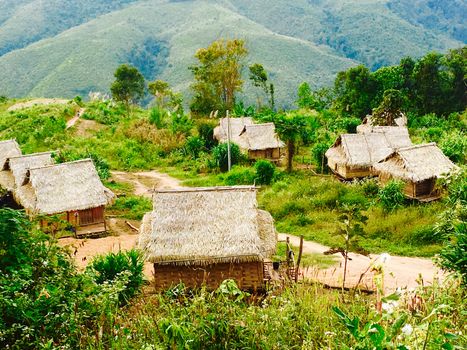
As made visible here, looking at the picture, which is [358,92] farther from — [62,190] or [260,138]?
[62,190]

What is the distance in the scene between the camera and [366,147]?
23531 mm

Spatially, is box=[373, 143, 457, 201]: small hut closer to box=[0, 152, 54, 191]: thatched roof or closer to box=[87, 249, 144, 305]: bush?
box=[87, 249, 144, 305]: bush

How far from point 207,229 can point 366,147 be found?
14621 millimetres

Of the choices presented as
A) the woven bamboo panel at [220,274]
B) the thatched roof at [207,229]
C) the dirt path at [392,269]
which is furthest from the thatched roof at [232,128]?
the woven bamboo panel at [220,274]

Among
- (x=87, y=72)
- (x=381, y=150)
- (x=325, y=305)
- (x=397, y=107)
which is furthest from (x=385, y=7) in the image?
(x=325, y=305)

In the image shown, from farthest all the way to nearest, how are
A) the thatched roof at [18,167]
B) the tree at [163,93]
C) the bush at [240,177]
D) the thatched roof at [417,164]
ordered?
1. the tree at [163,93]
2. the bush at [240,177]
3. the thatched roof at [18,167]
4. the thatched roof at [417,164]

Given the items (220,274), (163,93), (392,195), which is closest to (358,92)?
(163,93)

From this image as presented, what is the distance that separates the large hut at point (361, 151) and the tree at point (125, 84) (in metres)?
23.3

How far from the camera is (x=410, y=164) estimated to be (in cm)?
1866

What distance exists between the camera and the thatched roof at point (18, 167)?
738 inches

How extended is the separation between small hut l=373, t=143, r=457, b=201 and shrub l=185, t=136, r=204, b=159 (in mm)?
13562

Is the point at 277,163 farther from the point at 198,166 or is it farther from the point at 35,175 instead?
the point at 35,175

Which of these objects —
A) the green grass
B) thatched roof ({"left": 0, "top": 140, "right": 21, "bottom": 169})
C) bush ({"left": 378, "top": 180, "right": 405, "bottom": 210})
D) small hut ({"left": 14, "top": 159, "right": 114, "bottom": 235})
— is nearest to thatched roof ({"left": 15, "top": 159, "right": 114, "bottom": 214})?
small hut ({"left": 14, "top": 159, "right": 114, "bottom": 235})

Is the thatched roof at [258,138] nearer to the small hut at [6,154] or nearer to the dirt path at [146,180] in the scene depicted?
the dirt path at [146,180]
